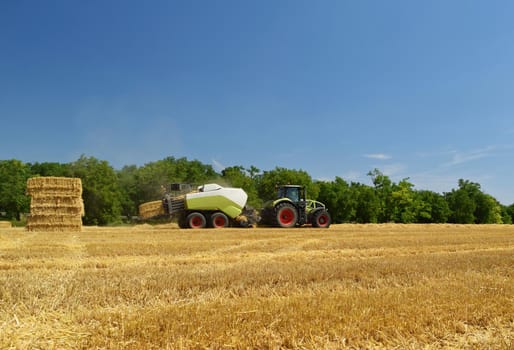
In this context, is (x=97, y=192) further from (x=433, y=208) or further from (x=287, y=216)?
(x=433, y=208)

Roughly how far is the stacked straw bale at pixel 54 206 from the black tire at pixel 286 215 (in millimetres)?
9393

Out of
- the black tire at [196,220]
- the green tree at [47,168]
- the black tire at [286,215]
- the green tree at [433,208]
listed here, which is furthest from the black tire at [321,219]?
the green tree at [47,168]

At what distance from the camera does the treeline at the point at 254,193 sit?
33.4 m

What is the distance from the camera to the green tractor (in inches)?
754

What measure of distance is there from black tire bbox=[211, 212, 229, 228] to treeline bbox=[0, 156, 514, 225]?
16123 mm

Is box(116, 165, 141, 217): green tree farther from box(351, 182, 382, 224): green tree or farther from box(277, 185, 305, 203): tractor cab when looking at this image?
box(351, 182, 382, 224): green tree

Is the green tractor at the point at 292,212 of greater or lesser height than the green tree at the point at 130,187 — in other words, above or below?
below

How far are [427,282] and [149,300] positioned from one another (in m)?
3.68

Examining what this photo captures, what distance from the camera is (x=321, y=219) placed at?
19875 millimetres

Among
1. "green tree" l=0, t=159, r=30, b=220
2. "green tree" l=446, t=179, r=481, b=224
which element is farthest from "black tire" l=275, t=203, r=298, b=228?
"green tree" l=446, t=179, r=481, b=224

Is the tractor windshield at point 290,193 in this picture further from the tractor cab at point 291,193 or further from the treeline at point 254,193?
the treeline at point 254,193

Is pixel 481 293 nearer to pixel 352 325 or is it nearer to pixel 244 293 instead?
pixel 352 325

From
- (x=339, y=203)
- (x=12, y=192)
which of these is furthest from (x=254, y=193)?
(x=12, y=192)

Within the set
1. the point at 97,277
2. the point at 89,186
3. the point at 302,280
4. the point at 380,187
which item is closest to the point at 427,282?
the point at 302,280
